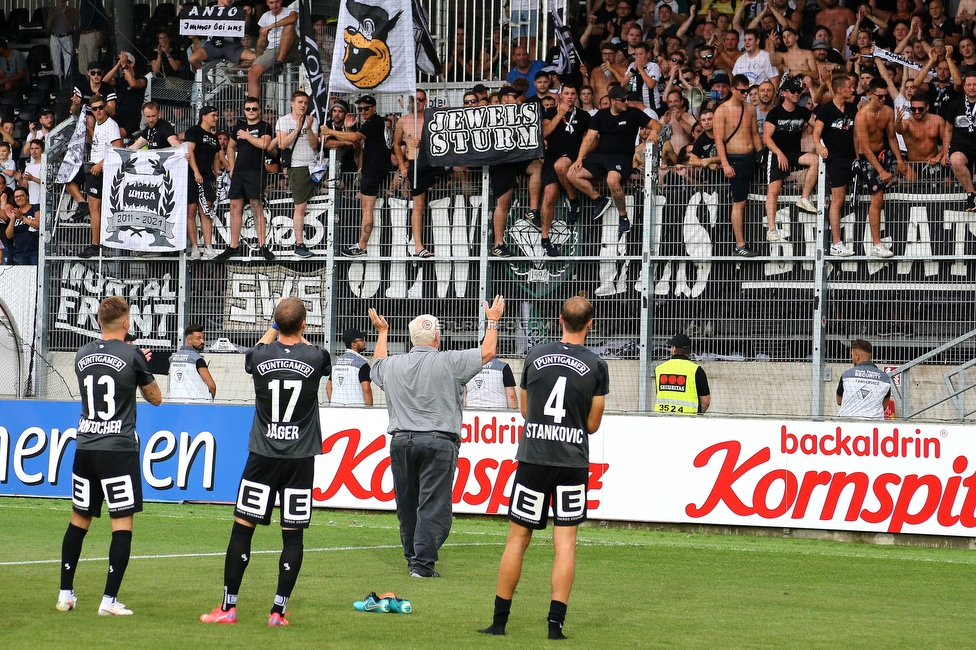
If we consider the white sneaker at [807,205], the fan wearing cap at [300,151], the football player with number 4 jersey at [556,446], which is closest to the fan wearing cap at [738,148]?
the white sneaker at [807,205]

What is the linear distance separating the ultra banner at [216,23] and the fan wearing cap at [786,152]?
9.33 metres

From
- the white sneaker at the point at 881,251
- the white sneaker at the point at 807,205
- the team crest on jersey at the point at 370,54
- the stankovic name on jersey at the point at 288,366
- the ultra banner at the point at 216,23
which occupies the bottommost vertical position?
the stankovic name on jersey at the point at 288,366

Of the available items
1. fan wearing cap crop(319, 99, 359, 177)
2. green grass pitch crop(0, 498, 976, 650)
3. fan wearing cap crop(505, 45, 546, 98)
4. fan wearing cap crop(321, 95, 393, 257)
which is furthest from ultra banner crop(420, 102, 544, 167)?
green grass pitch crop(0, 498, 976, 650)

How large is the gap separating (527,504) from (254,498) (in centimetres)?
171

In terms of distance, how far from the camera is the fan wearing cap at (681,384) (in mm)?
13836

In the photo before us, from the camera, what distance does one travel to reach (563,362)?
7.41 meters

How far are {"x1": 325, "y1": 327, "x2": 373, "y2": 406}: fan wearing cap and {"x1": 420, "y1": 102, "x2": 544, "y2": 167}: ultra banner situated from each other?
2594 millimetres

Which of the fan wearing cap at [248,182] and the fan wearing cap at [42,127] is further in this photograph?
the fan wearing cap at [42,127]

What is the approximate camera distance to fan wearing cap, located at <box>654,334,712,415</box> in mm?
13836

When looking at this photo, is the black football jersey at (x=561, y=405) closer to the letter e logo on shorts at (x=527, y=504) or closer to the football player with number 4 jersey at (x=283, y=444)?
the letter e logo on shorts at (x=527, y=504)

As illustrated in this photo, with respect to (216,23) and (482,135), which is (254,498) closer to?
(482,135)

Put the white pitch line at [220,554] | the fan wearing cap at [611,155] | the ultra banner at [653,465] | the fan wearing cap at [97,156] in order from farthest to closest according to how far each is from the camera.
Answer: the fan wearing cap at [97,156]
the fan wearing cap at [611,155]
the ultra banner at [653,465]
the white pitch line at [220,554]

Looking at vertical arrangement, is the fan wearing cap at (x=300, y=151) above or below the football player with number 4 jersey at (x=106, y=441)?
above

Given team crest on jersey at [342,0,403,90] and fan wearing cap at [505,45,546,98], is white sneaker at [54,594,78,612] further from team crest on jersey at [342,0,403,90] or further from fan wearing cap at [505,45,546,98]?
fan wearing cap at [505,45,546,98]
